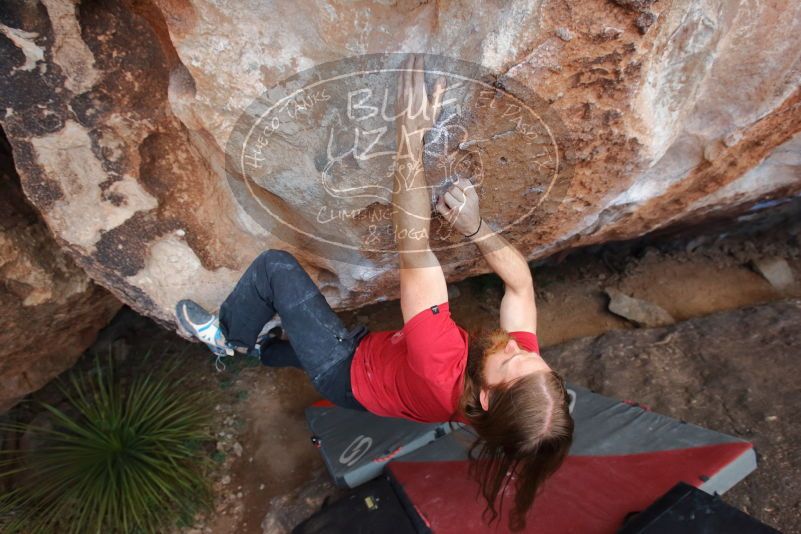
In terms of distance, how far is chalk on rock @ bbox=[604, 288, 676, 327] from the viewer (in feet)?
11.7

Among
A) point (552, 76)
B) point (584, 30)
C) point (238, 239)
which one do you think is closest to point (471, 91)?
point (552, 76)

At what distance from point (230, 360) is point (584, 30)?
2.76 meters

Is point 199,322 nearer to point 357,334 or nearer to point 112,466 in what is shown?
point 357,334

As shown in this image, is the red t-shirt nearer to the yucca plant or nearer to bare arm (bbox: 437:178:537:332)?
bare arm (bbox: 437:178:537:332)

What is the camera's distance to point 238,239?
2.09 m

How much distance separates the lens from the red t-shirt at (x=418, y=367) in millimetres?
1614

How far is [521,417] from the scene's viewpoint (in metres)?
1.50

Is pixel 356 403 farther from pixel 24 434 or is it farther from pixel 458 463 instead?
pixel 24 434

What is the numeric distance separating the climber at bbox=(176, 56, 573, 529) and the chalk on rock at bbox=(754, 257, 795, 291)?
2824 mm

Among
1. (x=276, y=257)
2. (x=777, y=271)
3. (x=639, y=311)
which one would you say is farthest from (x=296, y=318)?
(x=777, y=271)

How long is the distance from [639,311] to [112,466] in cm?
325

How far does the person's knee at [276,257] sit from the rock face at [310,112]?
→ 0.44 feet

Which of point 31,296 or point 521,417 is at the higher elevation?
point 31,296

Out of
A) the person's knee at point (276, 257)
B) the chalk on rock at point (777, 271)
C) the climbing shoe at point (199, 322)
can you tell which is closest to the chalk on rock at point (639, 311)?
the chalk on rock at point (777, 271)
